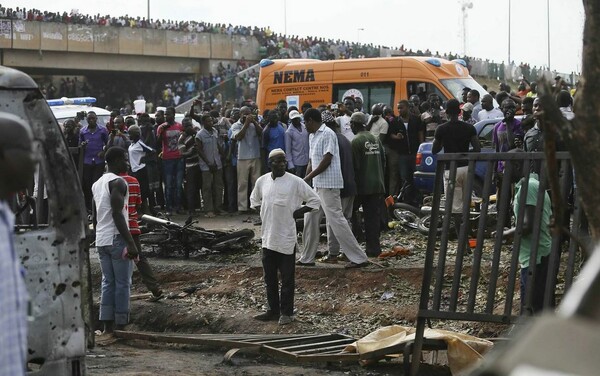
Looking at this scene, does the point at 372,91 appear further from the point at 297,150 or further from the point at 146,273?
the point at 146,273

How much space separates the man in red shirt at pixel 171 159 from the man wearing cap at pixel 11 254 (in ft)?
52.6

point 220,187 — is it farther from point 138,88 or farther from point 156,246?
point 138,88

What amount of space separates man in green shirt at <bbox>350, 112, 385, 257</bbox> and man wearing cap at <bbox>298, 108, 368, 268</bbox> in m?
0.49

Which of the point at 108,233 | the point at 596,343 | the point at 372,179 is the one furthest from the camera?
the point at 372,179

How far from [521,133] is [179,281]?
A: 15.7 feet

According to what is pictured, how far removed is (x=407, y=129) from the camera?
18.2m

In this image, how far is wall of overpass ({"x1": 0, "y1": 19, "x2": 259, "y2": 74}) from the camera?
162ft

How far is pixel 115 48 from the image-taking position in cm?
5156

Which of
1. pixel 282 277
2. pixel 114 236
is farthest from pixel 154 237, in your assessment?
pixel 114 236

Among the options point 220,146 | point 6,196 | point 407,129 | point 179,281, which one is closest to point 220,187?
point 220,146

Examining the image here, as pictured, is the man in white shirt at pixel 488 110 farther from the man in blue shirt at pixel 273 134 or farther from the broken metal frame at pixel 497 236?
the broken metal frame at pixel 497 236

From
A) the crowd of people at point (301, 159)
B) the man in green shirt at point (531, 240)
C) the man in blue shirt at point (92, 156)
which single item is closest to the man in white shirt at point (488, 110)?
the crowd of people at point (301, 159)

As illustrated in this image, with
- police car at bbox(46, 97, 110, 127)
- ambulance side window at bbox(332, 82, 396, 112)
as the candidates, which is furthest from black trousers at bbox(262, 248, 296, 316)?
police car at bbox(46, 97, 110, 127)

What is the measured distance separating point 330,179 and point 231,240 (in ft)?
7.04
